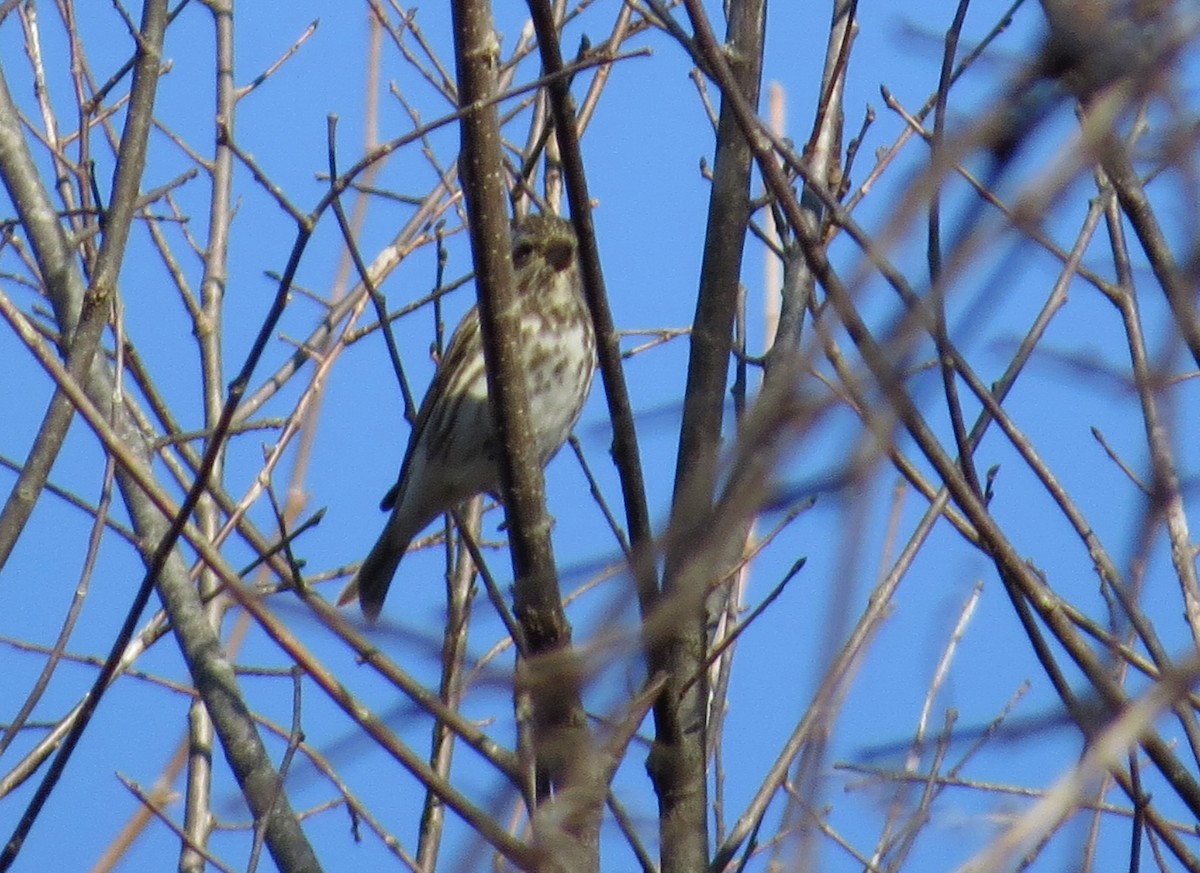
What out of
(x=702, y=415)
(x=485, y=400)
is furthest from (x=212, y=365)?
(x=702, y=415)

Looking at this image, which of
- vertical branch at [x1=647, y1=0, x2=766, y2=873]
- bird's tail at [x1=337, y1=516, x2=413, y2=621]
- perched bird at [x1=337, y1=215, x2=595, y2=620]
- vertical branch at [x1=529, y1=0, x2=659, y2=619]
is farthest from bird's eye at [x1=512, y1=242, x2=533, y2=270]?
vertical branch at [x1=529, y1=0, x2=659, y2=619]

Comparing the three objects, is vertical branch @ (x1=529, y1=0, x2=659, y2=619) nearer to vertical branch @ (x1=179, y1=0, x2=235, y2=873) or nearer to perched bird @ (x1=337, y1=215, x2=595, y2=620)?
vertical branch @ (x1=179, y1=0, x2=235, y2=873)

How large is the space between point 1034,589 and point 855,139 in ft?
5.69

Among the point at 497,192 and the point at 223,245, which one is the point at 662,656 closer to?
the point at 497,192

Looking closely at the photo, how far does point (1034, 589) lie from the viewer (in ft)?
6.72

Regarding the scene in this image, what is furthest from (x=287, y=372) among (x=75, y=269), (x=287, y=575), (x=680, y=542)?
(x=680, y=542)

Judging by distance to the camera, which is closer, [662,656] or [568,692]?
[568,692]

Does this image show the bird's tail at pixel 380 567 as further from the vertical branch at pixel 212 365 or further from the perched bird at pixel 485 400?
the vertical branch at pixel 212 365

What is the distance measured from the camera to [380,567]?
5031 mm

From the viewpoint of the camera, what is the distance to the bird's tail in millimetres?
5008

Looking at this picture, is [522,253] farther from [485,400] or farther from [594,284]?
[594,284]

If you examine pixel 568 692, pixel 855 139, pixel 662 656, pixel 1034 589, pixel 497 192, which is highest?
pixel 855 139

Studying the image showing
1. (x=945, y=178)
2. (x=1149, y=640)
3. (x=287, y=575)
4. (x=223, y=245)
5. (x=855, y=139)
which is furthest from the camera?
(x=223, y=245)

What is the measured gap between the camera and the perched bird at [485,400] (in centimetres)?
474
